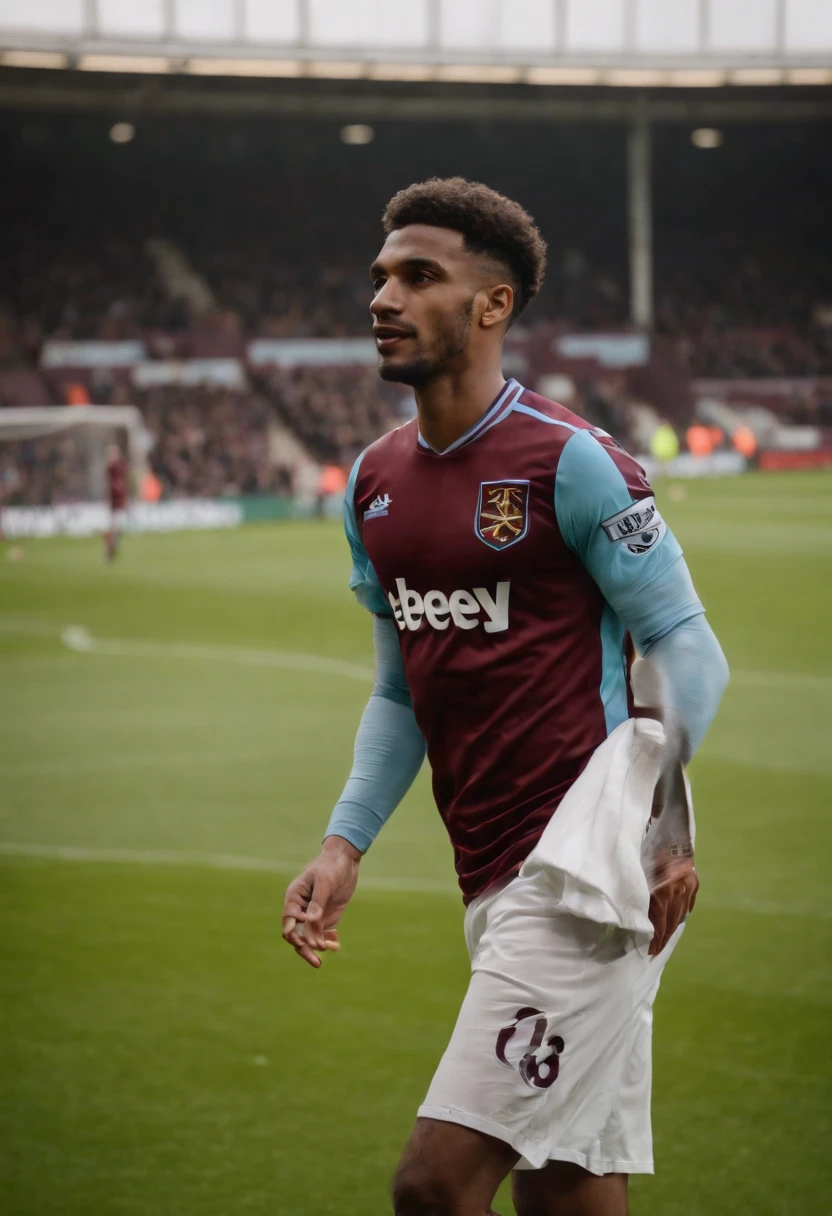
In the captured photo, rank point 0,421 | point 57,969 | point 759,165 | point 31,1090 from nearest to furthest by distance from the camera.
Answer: point 31,1090
point 57,969
point 0,421
point 759,165

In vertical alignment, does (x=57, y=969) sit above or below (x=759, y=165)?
below

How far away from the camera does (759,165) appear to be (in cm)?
5628

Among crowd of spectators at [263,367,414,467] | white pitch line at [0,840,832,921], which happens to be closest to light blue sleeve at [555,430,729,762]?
white pitch line at [0,840,832,921]

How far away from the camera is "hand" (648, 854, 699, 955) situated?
3.20 meters

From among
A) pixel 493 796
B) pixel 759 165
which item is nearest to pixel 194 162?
pixel 759 165

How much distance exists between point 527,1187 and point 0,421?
31350mm

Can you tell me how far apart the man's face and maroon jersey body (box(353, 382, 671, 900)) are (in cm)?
17

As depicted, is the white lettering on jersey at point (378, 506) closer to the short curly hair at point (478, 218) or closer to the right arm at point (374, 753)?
the right arm at point (374, 753)

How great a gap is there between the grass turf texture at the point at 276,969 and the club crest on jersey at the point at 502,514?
7.47 feet

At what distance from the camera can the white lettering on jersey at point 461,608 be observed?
11.0 feet

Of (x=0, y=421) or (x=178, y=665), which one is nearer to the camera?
(x=178, y=665)

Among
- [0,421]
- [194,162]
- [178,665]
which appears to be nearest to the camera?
[178,665]

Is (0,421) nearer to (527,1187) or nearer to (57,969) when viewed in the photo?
Answer: (57,969)

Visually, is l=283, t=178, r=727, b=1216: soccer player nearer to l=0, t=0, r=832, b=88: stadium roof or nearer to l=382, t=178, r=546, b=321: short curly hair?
l=382, t=178, r=546, b=321: short curly hair
